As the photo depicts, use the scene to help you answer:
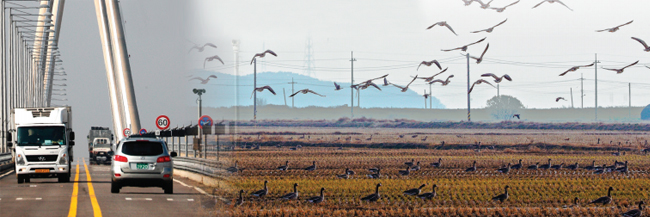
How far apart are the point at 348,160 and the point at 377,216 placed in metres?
26.2

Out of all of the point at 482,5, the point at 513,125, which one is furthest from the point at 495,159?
the point at 513,125

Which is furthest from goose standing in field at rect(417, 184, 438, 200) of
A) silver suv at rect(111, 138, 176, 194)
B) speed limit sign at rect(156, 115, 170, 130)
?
speed limit sign at rect(156, 115, 170, 130)

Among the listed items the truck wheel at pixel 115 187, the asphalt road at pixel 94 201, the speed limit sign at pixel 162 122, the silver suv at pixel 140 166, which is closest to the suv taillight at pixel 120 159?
the silver suv at pixel 140 166

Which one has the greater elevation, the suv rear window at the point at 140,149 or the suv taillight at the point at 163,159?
the suv rear window at the point at 140,149

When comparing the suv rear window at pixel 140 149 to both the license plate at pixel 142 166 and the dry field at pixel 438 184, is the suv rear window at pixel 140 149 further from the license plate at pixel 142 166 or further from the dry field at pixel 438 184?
the dry field at pixel 438 184

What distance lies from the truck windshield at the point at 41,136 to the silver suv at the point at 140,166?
8.82m

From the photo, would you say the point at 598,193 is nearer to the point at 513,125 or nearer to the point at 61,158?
the point at 61,158

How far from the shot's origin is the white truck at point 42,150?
30.7m

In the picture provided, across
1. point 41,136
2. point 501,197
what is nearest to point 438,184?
point 501,197

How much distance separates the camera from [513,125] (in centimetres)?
11806

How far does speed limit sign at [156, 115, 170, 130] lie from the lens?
38.2 m

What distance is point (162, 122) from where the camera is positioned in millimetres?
38562

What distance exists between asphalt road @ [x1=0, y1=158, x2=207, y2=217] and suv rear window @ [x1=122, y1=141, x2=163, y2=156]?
4.19 ft

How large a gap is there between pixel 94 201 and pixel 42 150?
36.5ft
